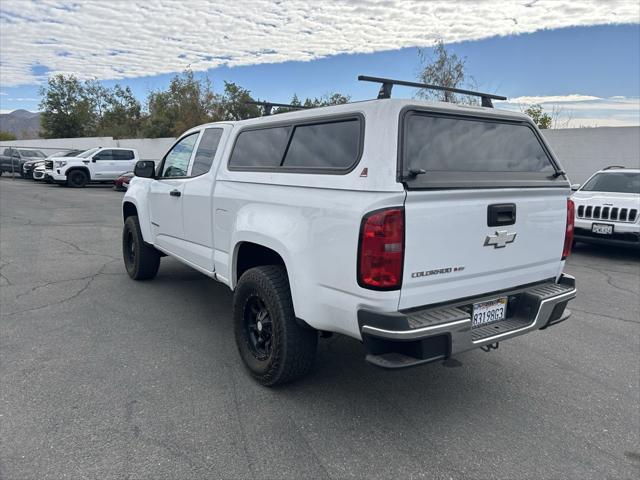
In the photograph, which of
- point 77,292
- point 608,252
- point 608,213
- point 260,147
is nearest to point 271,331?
point 260,147

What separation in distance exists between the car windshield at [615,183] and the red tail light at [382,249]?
25.8ft

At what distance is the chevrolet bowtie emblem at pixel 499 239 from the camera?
2.96 m

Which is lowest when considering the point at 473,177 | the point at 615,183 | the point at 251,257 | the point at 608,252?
the point at 608,252

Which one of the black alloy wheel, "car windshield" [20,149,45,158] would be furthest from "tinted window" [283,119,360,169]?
"car windshield" [20,149,45,158]

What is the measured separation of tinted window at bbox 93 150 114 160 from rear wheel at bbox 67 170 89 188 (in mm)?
980

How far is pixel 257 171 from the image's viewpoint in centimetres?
367

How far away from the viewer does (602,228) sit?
8.05m

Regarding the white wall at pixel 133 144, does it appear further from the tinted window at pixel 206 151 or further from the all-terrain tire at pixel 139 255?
the tinted window at pixel 206 151

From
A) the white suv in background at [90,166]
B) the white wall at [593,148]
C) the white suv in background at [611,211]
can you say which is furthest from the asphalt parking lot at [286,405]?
the white suv in background at [90,166]

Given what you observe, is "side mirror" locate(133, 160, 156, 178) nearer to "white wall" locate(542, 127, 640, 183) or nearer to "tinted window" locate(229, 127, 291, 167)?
"tinted window" locate(229, 127, 291, 167)

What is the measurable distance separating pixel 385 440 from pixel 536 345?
88.3 inches

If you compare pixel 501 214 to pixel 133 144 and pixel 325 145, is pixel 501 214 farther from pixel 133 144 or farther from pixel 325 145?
pixel 133 144

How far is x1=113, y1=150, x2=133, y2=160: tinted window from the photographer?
2234cm

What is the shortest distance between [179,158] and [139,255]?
5.34ft
